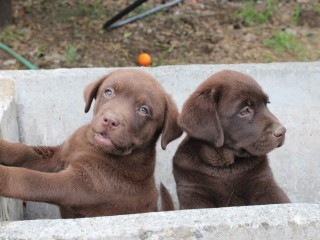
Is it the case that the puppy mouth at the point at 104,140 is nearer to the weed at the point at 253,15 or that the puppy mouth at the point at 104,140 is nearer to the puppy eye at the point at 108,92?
the puppy eye at the point at 108,92

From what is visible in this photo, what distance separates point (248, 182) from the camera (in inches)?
145

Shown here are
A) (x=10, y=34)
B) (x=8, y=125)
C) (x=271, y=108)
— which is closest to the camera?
(x=8, y=125)

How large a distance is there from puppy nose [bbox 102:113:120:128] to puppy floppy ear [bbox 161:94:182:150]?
0.36 meters

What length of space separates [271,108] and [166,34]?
286 centimetres

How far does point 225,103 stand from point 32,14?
4171 mm

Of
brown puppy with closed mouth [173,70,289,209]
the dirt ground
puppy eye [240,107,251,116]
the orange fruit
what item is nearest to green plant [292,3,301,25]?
the dirt ground

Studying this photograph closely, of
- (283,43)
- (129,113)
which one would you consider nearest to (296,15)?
(283,43)

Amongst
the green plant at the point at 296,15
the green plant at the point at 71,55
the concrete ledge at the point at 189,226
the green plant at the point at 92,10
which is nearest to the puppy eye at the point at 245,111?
the concrete ledge at the point at 189,226

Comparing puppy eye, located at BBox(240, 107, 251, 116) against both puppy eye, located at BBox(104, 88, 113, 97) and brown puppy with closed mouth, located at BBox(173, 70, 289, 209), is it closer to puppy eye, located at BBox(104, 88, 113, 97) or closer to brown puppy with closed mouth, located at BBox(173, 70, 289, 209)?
brown puppy with closed mouth, located at BBox(173, 70, 289, 209)

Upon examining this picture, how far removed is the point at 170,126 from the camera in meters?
3.42

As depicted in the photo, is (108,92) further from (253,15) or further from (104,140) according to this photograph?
(253,15)

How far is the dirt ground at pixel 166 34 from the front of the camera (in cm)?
658

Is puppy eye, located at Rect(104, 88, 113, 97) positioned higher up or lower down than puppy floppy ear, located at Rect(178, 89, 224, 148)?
higher up

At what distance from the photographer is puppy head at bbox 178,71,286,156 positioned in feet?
11.2
